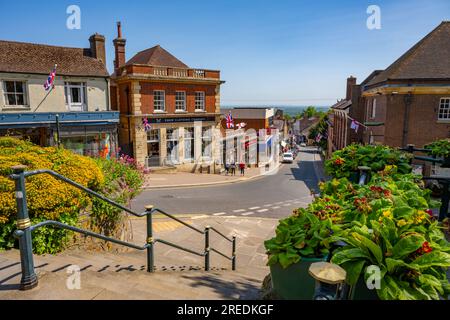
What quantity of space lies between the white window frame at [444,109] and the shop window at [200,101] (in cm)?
2023

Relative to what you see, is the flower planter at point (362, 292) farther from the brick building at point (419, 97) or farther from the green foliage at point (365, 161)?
the brick building at point (419, 97)

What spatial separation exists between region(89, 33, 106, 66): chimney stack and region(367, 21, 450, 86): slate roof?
22838mm

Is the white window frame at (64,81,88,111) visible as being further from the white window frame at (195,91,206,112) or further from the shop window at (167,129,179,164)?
the white window frame at (195,91,206,112)

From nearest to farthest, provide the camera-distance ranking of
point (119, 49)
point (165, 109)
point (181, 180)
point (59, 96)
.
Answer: point (59, 96), point (181, 180), point (165, 109), point (119, 49)

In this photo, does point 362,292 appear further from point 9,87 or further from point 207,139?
point 207,139

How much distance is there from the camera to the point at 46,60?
22281 millimetres

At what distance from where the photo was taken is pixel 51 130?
21969 mm

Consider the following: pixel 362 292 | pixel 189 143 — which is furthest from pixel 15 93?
pixel 362 292

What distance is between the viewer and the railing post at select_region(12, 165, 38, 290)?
3244mm

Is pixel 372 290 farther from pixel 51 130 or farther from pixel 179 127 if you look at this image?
pixel 179 127

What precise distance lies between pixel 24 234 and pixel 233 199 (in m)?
16.9
